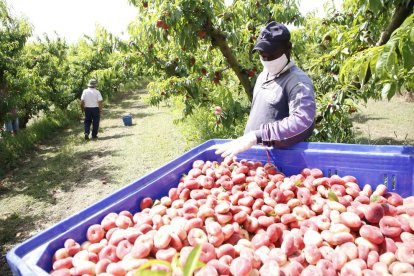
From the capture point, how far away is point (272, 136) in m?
1.68

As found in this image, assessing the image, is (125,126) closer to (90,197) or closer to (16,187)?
(16,187)

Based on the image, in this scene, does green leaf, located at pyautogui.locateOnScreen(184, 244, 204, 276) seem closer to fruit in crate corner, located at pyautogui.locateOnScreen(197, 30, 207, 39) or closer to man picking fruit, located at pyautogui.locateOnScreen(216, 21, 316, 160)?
man picking fruit, located at pyautogui.locateOnScreen(216, 21, 316, 160)

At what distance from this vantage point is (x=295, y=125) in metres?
1.66

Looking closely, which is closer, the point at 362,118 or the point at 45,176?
the point at 45,176

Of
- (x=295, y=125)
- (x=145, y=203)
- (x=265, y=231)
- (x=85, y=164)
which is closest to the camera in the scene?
(x=265, y=231)

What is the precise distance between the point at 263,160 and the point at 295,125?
293mm

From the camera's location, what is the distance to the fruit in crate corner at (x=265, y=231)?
3.44 feet

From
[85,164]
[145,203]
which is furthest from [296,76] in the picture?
[85,164]

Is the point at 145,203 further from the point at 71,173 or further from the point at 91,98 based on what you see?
the point at 91,98

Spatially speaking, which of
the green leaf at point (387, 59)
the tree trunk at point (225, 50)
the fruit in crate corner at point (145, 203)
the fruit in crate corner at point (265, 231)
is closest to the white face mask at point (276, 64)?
the fruit in crate corner at point (265, 231)

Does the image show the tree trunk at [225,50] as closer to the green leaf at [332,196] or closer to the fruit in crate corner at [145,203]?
the fruit in crate corner at [145,203]

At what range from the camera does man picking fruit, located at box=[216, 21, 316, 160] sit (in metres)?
1.68

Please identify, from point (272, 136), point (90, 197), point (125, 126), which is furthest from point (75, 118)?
point (272, 136)

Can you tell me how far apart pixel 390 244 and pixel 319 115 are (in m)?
2.50
